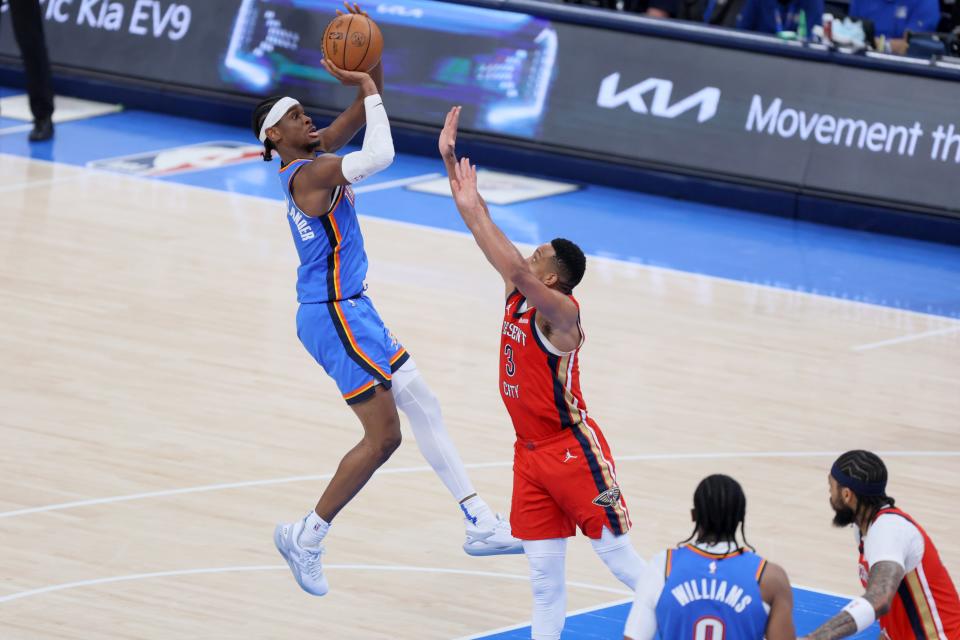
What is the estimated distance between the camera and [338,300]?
7.49 meters

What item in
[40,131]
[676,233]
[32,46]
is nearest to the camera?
[676,233]

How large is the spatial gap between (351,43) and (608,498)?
2.48 meters

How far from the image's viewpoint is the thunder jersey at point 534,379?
6512mm

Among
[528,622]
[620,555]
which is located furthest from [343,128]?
[620,555]

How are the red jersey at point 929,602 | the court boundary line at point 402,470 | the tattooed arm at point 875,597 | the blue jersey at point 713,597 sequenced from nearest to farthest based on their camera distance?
the blue jersey at point 713,597
the tattooed arm at point 875,597
the red jersey at point 929,602
the court boundary line at point 402,470

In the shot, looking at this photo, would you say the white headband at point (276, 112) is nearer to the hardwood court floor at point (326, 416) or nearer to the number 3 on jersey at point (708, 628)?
the hardwood court floor at point (326, 416)

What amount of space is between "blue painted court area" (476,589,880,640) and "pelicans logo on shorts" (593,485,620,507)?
3.05ft

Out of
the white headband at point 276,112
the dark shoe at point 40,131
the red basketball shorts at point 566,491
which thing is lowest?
the dark shoe at point 40,131

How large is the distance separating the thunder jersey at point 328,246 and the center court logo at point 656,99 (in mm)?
8541

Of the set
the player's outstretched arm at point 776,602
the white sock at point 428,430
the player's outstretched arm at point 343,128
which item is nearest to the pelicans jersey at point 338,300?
the white sock at point 428,430

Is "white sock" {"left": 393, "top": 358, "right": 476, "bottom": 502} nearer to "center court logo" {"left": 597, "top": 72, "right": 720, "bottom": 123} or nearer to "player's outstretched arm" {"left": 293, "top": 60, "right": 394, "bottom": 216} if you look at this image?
"player's outstretched arm" {"left": 293, "top": 60, "right": 394, "bottom": 216}

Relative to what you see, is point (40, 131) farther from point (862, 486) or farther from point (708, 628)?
point (708, 628)

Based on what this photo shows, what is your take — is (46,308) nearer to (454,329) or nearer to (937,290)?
(454,329)

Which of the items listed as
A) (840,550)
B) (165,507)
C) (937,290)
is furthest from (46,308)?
Answer: (937,290)
